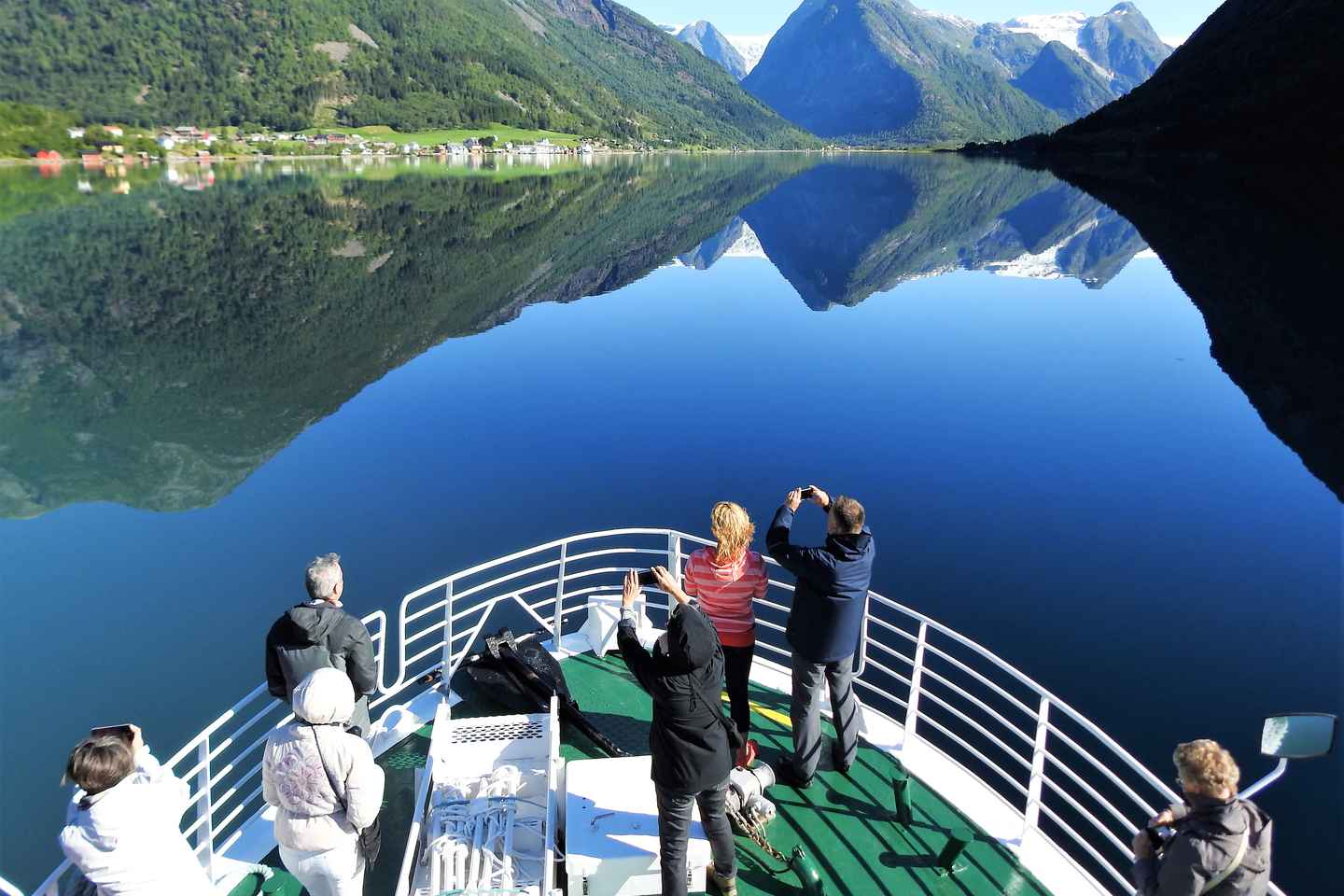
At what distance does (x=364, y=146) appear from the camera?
522 ft

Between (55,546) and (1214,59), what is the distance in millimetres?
134374

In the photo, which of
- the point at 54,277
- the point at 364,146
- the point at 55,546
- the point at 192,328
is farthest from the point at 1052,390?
the point at 364,146

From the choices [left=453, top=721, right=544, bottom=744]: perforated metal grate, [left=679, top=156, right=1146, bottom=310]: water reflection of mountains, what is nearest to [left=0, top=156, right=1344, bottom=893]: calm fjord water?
[left=679, top=156, right=1146, bottom=310]: water reflection of mountains

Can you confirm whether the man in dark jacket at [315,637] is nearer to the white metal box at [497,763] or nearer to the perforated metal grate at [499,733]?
the white metal box at [497,763]

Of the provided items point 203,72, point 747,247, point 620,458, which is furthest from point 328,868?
point 203,72

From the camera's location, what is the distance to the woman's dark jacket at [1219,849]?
3342 millimetres

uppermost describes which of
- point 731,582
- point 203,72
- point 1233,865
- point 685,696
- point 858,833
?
point 203,72

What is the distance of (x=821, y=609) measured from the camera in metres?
5.47

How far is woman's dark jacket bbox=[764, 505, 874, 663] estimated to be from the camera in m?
5.30

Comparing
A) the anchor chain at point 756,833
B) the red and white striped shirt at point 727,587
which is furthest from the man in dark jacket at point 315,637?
the anchor chain at point 756,833

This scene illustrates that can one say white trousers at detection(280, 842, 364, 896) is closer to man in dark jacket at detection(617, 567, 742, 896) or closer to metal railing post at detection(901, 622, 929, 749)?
man in dark jacket at detection(617, 567, 742, 896)

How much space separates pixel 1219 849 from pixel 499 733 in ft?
14.7

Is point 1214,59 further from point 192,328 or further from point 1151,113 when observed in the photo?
point 192,328

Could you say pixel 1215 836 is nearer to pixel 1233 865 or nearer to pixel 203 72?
pixel 1233 865
